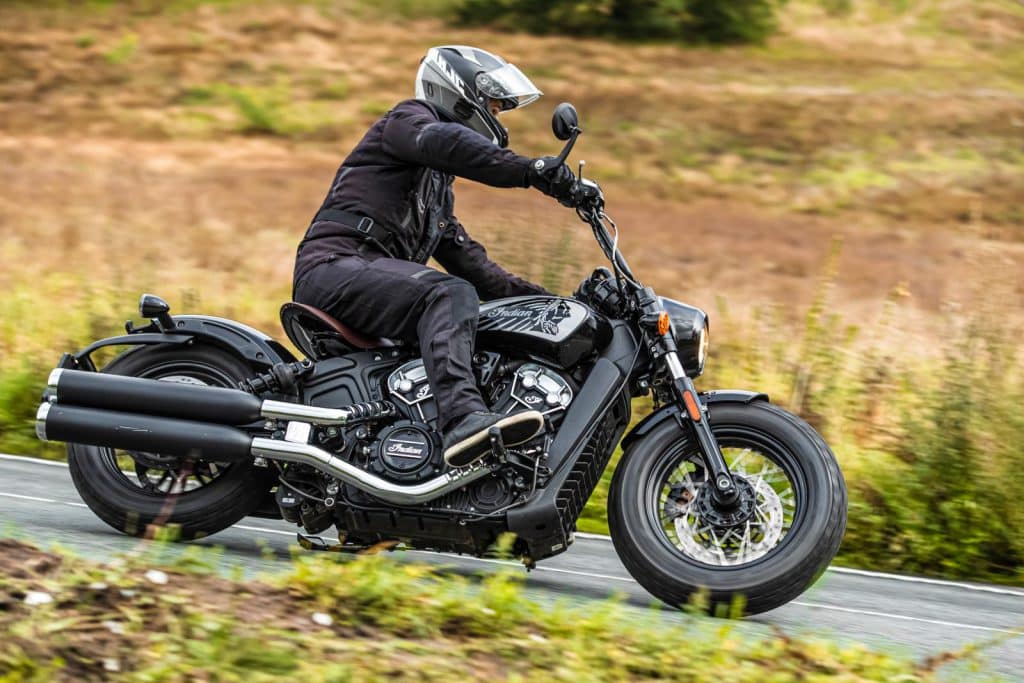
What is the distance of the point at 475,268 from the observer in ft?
19.6

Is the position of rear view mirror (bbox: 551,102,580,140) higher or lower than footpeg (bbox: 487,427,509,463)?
higher

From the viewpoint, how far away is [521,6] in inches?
961

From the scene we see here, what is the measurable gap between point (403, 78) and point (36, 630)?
20.2 metres

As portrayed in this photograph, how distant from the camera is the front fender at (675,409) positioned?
→ 5098 mm

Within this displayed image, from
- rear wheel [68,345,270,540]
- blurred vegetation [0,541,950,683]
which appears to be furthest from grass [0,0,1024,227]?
blurred vegetation [0,541,950,683]

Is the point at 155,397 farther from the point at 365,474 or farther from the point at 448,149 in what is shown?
the point at 448,149

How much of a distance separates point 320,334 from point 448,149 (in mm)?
927

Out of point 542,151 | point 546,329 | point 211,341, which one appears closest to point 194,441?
point 211,341

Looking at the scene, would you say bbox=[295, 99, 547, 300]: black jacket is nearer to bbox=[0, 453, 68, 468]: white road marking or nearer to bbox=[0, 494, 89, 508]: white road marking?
bbox=[0, 494, 89, 508]: white road marking

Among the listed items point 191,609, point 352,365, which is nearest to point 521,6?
point 352,365

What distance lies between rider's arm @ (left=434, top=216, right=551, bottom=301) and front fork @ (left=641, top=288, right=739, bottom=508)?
885 mm

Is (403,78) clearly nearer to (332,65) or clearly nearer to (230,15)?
(332,65)

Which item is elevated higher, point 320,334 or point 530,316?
point 530,316

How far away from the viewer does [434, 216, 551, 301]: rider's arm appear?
5945mm
